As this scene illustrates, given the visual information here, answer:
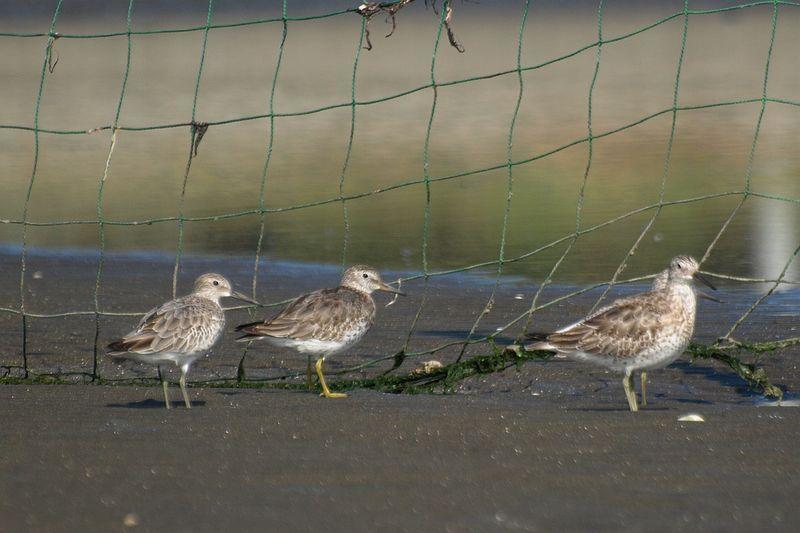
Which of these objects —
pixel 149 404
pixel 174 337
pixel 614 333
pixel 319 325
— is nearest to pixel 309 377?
pixel 319 325

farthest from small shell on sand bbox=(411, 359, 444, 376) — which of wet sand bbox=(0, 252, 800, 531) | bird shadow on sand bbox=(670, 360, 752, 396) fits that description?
bird shadow on sand bbox=(670, 360, 752, 396)

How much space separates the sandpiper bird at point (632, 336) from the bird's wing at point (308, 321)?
133 centimetres

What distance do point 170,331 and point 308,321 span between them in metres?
0.99

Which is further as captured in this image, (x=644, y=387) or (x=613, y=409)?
(x=644, y=387)

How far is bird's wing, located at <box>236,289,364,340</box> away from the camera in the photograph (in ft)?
27.8

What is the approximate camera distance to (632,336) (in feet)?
25.9

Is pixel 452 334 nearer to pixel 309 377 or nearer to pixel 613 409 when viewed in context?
pixel 309 377

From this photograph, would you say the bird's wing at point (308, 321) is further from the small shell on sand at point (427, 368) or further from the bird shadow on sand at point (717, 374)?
the bird shadow on sand at point (717, 374)

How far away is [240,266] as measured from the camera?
12977mm

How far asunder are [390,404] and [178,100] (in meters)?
19.3

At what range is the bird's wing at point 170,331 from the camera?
7930mm

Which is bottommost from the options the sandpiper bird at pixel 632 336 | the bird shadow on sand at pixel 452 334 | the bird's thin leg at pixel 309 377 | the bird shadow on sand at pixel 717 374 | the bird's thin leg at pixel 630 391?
the bird's thin leg at pixel 309 377

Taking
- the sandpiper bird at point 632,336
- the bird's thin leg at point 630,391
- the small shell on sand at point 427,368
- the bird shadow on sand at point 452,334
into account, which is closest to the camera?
the bird's thin leg at point 630,391

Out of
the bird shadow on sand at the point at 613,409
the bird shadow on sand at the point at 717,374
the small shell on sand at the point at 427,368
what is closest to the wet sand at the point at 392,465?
the bird shadow on sand at the point at 613,409
